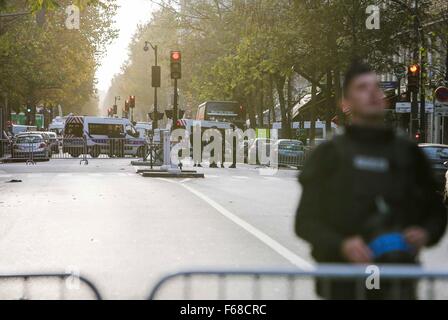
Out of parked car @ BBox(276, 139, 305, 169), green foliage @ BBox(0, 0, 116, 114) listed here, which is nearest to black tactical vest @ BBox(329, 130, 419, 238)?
green foliage @ BBox(0, 0, 116, 114)

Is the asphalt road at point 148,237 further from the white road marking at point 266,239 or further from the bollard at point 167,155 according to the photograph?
the bollard at point 167,155

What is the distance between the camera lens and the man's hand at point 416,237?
3674 mm

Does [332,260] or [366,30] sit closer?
[332,260]

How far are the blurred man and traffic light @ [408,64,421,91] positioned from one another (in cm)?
2276

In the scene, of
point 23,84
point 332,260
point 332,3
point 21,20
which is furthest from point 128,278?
point 23,84

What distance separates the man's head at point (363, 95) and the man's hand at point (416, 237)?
0.47 metres

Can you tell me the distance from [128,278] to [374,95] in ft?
16.3

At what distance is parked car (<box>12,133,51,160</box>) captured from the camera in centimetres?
4300

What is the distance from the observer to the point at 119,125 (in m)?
54.8

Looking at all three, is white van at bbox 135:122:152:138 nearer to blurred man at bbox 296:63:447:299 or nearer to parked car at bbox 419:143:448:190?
parked car at bbox 419:143:448:190

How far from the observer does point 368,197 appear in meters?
3.70

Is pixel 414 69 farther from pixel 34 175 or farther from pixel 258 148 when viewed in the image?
pixel 258 148
